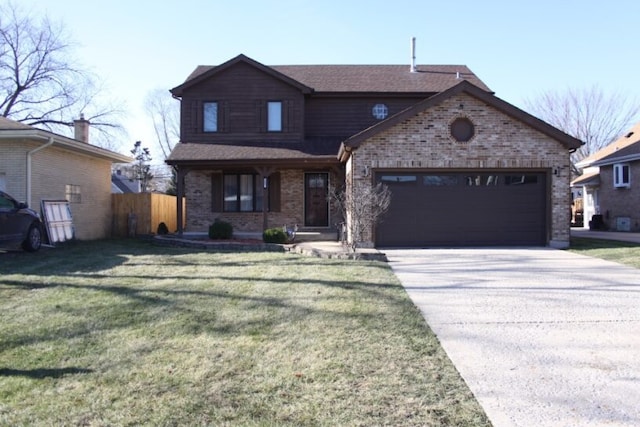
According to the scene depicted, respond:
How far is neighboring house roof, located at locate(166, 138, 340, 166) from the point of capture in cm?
1661

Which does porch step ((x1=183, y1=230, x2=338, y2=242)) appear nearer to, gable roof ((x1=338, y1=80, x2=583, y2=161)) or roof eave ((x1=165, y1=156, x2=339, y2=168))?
roof eave ((x1=165, y1=156, x2=339, y2=168))

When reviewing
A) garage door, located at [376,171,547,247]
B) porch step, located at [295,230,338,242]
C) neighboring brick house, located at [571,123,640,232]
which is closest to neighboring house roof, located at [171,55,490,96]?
porch step, located at [295,230,338,242]

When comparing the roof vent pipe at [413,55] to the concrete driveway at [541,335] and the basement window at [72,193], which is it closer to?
the concrete driveway at [541,335]

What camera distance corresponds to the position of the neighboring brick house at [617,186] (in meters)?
21.2

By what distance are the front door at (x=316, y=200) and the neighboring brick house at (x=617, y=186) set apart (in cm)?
1284

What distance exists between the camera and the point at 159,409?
11.6ft

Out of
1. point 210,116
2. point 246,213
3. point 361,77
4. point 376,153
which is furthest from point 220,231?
point 361,77

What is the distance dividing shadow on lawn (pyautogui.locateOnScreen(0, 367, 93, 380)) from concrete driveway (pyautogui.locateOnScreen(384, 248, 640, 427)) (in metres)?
3.26

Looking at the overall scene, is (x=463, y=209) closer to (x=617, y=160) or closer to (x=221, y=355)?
(x=221, y=355)

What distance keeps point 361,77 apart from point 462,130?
7.58 metres

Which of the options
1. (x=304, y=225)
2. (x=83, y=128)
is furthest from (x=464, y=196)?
(x=83, y=128)

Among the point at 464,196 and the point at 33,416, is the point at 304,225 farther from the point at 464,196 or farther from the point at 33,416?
the point at 33,416

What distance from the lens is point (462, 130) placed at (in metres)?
14.4

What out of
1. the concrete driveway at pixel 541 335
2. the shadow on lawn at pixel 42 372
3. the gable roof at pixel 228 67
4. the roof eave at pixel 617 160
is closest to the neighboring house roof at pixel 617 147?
the roof eave at pixel 617 160
